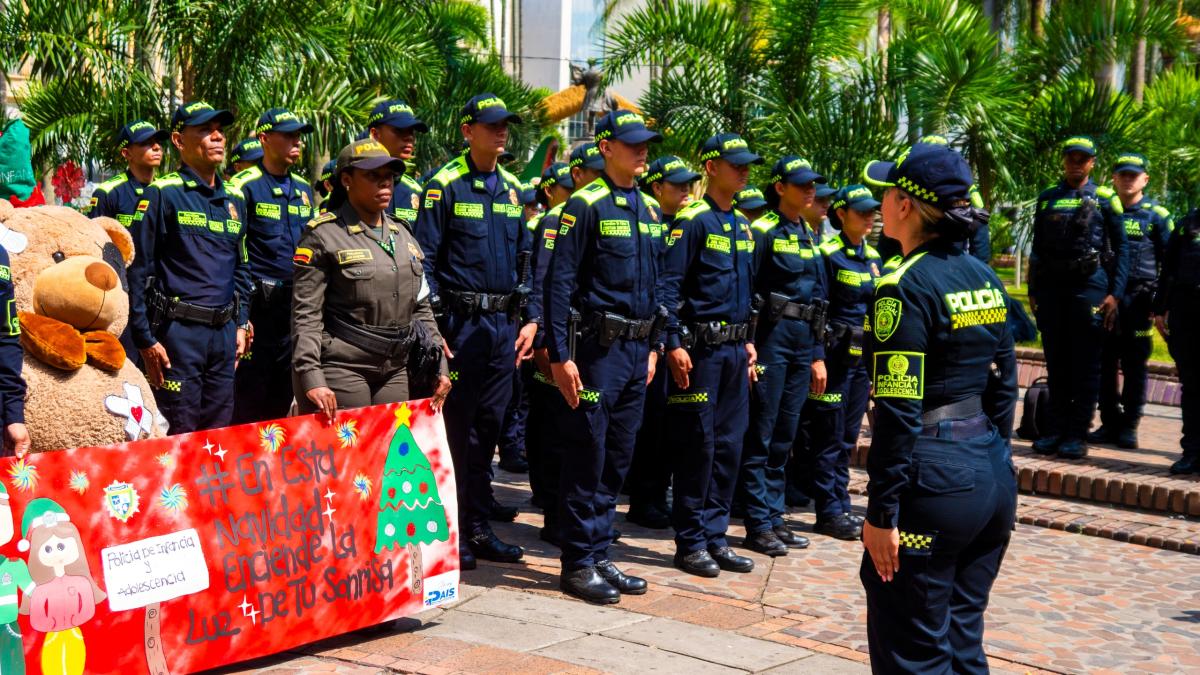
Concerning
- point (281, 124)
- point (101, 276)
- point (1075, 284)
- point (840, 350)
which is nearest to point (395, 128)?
point (281, 124)

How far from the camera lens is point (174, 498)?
204 inches

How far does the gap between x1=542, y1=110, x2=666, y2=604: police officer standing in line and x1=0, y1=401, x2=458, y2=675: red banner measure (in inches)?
31.3

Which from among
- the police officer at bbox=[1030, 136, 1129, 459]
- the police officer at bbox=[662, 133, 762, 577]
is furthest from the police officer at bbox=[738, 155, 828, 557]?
the police officer at bbox=[1030, 136, 1129, 459]

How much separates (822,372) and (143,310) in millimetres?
3940

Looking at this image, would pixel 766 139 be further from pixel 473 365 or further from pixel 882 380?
pixel 882 380

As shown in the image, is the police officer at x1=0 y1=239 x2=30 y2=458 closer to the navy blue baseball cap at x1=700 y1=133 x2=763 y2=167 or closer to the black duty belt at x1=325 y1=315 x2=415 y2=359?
the black duty belt at x1=325 y1=315 x2=415 y2=359

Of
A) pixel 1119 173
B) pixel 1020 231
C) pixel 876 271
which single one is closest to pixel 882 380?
pixel 876 271

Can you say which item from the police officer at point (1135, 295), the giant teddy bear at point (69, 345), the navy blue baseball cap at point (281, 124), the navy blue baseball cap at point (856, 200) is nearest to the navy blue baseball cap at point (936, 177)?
the giant teddy bear at point (69, 345)

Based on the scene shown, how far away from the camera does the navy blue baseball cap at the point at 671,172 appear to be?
8.18 meters

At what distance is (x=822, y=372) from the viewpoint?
8469mm

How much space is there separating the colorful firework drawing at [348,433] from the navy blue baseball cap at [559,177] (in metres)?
4.95

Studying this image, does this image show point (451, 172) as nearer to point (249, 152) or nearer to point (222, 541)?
point (249, 152)

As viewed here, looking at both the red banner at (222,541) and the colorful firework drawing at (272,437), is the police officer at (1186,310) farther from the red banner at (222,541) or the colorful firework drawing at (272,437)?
the colorful firework drawing at (272,437)

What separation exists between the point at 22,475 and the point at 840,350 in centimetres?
531
